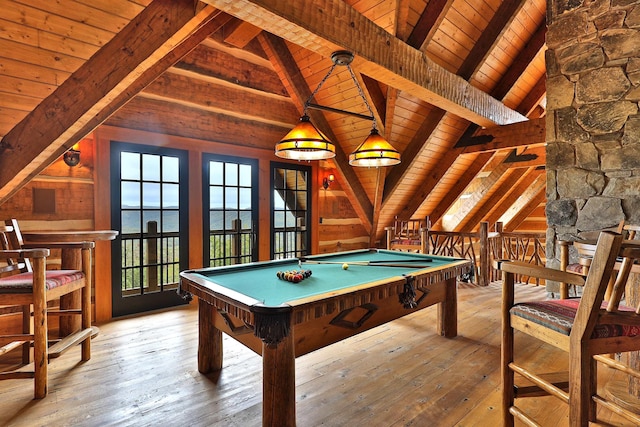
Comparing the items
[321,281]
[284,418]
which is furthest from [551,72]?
[284,418]

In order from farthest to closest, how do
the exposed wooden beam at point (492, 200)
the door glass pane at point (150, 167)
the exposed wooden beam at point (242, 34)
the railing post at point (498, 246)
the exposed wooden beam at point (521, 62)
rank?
1. the exposed wooden beam at point (492, 200)
2. the railing post at point (498, 246)
3. the exposed wooden beam at point (521, 62)
4. the door glass pane at point (150, 167)
5. the exposed wooden beam at point (242, 34)

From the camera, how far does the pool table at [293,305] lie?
1.75m

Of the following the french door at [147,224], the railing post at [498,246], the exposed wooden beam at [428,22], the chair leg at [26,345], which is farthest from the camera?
the railing post at [498,246]

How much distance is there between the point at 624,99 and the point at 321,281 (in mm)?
3621

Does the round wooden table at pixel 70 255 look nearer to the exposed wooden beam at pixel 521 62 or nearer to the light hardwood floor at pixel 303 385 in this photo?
the light hardwood floor at pixel 303 385

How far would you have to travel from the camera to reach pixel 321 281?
238 centimetres

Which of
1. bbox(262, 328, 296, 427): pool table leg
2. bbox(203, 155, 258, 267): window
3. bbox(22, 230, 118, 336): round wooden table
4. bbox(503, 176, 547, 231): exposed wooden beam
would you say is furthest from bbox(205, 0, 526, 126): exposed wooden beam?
bbox(503, 176, 547, 231): exposed wooden beam

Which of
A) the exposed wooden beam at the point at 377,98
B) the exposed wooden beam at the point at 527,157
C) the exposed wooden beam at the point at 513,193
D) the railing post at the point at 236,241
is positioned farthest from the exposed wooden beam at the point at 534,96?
the railing post at the point at 236,241

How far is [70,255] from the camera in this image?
10.1ft

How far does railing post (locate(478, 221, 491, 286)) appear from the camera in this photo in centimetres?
538

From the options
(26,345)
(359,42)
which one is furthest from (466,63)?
(26,345)

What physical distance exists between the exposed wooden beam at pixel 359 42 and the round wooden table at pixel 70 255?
2.31m

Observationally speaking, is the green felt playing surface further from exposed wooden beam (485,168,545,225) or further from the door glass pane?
exposed wooden beam (485,168,545,225)

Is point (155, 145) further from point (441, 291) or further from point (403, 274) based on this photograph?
point (441, 291)
